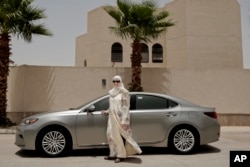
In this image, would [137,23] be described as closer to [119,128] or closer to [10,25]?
[10,25]

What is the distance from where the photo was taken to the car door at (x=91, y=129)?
24.2 ft

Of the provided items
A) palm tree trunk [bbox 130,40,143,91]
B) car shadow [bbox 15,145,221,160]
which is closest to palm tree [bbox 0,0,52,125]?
palm tree trunk [bbox 130,40,143,91]

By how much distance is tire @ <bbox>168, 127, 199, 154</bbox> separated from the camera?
771 cm

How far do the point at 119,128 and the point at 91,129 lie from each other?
0.87 metres

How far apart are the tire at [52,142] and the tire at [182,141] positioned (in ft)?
8.75

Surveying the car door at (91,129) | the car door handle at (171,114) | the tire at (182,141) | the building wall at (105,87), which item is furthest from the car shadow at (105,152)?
the building wall at (105,87)

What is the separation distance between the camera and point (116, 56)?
2400cm

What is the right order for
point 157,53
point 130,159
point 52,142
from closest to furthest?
1. point 130,159
2. point 52,142
3. point 157,53

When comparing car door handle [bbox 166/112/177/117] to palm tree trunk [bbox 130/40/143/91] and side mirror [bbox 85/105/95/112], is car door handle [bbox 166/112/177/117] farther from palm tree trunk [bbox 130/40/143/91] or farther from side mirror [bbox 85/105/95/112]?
palm tree trunk [bbox 130/40/143/91]

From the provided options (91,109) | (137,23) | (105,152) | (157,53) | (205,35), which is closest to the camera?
(91,109)

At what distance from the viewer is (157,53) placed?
80.4ft

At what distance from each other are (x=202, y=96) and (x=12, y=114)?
9.56 metres

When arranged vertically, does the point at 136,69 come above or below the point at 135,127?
above

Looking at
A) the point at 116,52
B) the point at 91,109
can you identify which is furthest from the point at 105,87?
the point at 116,52
